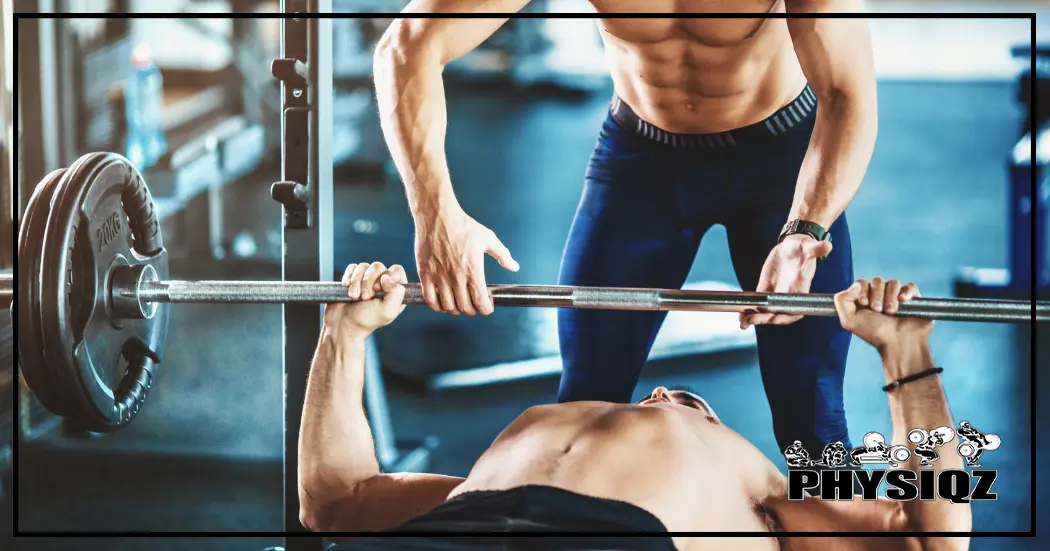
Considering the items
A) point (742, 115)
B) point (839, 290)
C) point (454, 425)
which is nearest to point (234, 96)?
point (454, 425)

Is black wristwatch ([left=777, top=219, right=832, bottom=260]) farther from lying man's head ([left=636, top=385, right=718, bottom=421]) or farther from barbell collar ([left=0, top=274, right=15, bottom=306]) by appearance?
barbell collar ([left=0, top=274, right=15, bottom=306])

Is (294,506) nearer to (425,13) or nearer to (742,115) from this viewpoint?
(425,13)

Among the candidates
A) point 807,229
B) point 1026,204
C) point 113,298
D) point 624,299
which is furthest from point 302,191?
point 1026,204

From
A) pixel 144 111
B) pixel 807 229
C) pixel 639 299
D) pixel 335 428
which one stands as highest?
pixel 144 111

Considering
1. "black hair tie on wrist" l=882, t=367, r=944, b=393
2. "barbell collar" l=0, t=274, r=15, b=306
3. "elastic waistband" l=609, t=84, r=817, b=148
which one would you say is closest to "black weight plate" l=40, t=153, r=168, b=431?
"barbell collar" l=0, t=274, r=15, b=306

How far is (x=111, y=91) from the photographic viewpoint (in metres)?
2.02

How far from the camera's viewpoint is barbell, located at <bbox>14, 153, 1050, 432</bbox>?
1315 mm

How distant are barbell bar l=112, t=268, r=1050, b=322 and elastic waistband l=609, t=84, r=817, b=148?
307 millimetres

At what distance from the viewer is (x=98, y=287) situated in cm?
142

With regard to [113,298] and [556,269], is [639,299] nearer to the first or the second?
[556,269]

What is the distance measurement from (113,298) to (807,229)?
1.30 meters

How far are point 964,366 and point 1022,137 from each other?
47 cm

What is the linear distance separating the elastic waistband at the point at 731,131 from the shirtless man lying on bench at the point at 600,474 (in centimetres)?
33

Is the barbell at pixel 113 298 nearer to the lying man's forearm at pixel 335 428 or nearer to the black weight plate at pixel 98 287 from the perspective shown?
the black weight plate at pixel 98 287
